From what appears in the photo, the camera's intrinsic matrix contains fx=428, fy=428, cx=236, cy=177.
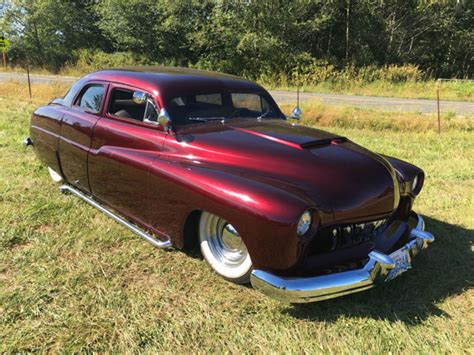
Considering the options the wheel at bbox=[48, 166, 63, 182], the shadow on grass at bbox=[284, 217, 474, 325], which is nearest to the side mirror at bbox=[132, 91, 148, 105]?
the wheel at bbox=[48, 166, 63, 182]

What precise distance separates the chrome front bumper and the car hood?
34 cm

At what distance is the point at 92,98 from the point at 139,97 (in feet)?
2.93

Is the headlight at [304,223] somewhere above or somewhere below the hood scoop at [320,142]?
below

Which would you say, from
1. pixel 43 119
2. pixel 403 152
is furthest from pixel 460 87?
pixel 43 119

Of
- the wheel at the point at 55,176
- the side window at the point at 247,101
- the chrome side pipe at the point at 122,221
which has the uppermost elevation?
the side window at the point at 247,101

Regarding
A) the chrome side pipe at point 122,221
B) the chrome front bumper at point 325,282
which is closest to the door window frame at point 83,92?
the chrome side pipe at point 122,221

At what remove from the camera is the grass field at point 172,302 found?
2537 millimetres

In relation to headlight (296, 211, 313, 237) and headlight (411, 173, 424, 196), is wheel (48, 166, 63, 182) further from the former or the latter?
headlight (411, 173, 424, 196)

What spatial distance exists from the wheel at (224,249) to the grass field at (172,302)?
11cm

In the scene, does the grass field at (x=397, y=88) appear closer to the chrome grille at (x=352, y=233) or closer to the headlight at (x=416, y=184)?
the headlight at (x=416, y=184)

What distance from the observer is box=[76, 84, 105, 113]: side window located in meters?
4.23

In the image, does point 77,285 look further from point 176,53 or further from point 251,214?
point 176,53

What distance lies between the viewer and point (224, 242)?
3.15 metres

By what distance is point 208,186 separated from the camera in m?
2.89
